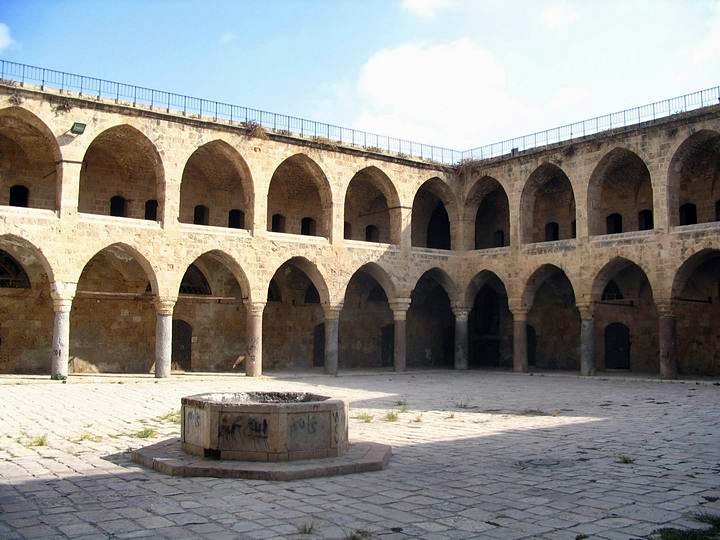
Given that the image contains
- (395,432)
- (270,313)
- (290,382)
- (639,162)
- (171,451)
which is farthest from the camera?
(270,313)

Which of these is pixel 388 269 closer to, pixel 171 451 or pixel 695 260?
pixel 695 260

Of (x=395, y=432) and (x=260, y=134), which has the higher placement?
(x=260, y=134)

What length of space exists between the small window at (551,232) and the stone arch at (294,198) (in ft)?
30.7

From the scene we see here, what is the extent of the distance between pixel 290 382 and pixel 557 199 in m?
13.6

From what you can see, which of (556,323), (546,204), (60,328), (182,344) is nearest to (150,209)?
(182,344)

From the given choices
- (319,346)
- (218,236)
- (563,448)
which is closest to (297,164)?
(218,236)

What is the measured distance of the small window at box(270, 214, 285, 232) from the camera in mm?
27594

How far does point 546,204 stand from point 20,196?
19.5 metres

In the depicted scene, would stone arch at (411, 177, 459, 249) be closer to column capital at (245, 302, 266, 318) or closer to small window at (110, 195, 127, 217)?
column capital at (245, 302, 266, 318)

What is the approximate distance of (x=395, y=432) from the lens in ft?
35.8

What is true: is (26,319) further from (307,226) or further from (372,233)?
(372,233)

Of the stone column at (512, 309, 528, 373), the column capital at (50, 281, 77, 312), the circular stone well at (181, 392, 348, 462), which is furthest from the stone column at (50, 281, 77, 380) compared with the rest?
the stone column at (512, 309, 528, 373)

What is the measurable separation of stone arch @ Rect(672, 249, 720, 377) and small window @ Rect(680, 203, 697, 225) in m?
1.55

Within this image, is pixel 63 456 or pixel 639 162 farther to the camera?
pixel 639 162
